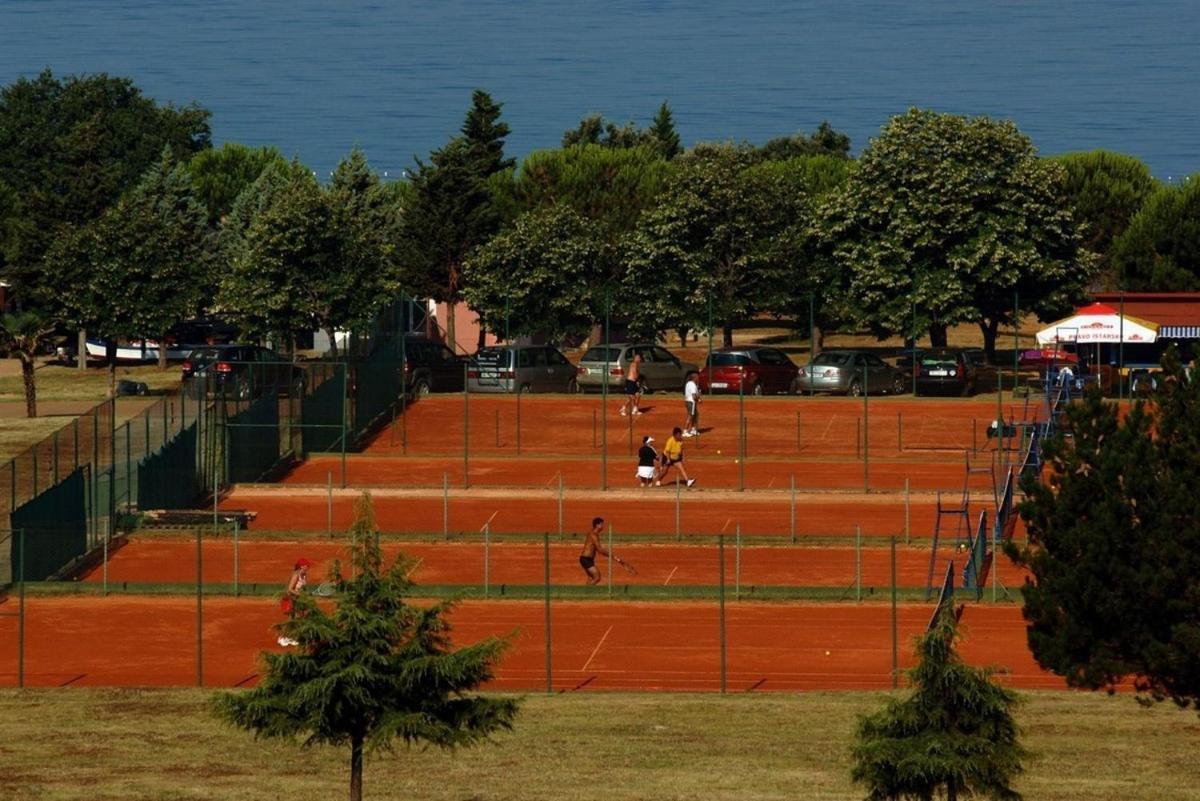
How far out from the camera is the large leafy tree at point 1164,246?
93.9m

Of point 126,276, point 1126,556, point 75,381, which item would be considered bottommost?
point 1126,556

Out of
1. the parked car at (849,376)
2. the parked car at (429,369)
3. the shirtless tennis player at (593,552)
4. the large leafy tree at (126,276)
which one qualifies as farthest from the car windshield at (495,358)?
the shirtless tennis player at (593,552)

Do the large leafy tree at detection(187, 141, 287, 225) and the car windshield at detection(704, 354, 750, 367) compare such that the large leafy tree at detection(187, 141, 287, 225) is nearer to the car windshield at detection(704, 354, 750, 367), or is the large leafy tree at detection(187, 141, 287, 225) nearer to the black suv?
the car windshield at detection(704, 354, 750, 367)

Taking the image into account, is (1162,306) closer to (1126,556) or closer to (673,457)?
(673,457)

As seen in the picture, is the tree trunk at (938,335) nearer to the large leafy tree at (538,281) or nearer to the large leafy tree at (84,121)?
the large leafy tree at (538,281)

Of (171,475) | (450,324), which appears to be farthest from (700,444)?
(450,324)

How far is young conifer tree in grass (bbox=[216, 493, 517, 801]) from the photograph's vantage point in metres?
23.5

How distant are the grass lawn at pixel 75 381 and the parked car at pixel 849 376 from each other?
22.0m

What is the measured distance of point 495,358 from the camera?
70875 mm

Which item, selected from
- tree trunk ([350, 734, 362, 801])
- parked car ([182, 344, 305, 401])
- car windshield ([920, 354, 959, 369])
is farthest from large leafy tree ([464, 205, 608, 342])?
tree trunk ([350, 734, 362, 801])

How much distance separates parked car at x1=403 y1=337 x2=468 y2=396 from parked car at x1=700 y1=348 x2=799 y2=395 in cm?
715

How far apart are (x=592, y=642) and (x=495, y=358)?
31603mm

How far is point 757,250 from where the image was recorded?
83.1 metres

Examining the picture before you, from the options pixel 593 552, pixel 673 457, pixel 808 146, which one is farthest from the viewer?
pixel 808 146
